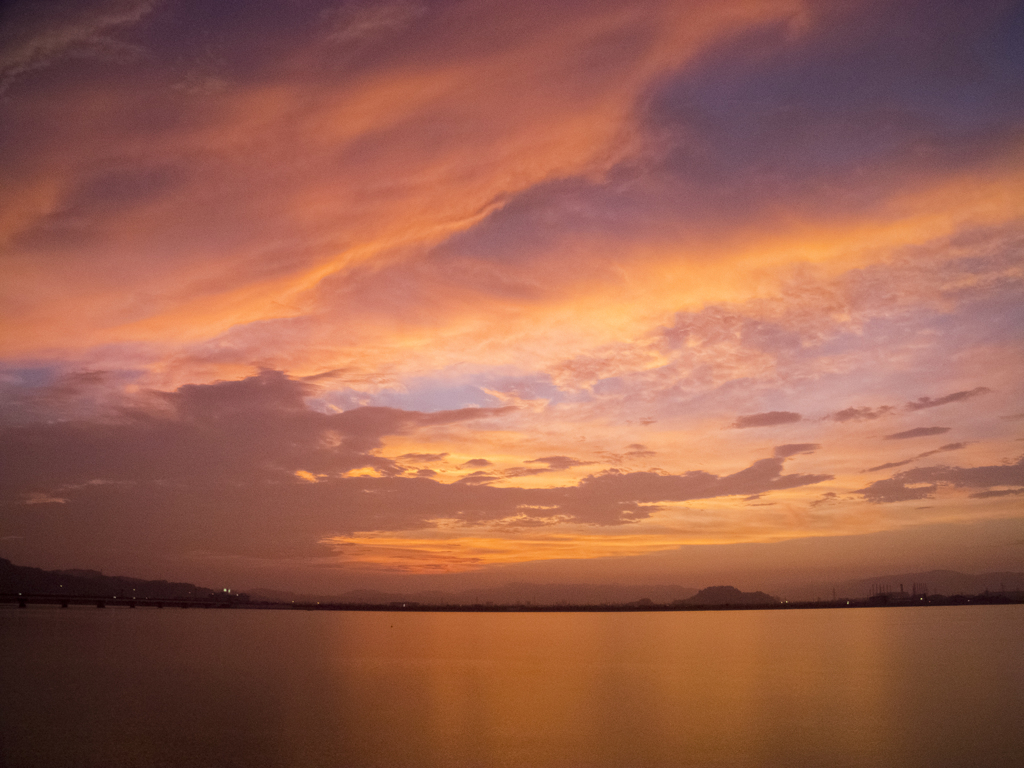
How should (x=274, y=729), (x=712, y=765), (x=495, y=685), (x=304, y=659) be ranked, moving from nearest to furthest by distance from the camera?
(x=712, y=765) < (x=274, y=729) < (x=495, y=685) < (x=304, y=659)

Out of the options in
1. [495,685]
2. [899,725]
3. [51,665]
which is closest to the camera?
[899,725]

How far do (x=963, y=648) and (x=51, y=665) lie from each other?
69589 mm

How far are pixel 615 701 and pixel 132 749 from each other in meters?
19.4

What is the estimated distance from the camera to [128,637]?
75.3 m

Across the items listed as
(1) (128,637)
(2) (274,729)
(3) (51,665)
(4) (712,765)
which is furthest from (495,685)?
(1) (128,637)

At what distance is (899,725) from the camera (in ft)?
90.2

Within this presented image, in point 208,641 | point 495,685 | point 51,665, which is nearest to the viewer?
point 495,685

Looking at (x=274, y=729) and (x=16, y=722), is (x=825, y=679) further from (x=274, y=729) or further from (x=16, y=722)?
(x=16, y=722)

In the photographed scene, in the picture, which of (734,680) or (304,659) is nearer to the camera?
(734,680)

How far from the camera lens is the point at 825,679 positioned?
41.0 metres

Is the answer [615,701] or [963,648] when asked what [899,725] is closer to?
[615,701]

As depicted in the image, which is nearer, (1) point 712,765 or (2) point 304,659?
(1) point 712,765

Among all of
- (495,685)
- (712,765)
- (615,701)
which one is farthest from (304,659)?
(712,765)

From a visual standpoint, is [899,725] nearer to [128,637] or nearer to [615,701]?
[615,701]
